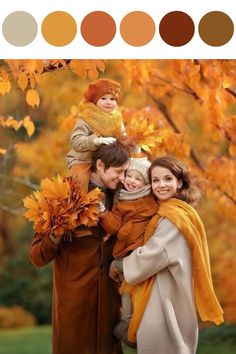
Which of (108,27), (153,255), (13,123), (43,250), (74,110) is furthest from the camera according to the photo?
(13,123)

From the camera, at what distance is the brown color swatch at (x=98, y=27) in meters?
2.95

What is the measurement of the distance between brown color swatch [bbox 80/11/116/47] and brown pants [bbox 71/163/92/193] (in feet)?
1.78

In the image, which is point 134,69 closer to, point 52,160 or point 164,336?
point 52,160

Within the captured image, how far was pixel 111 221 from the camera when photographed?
263cm

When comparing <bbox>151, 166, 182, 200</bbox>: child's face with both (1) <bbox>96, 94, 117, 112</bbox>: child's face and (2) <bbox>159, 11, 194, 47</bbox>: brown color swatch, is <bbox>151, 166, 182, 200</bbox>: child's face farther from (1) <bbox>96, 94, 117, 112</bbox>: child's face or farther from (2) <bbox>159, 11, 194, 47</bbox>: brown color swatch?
(2) <bbox>159, 11, 194, 47</bbox>: brown color swatch

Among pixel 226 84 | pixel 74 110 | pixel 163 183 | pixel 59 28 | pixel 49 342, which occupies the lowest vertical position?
pixel 49 342

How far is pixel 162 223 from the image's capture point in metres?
2.62

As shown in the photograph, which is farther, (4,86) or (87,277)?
(4,86)

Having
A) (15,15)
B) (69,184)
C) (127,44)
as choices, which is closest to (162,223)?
(69,184)

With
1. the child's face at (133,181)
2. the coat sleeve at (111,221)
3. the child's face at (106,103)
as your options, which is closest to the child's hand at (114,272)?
the coat sleeve at (111,221)

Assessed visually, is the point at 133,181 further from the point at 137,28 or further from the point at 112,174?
the point at 137,28

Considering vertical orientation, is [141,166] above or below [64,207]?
above

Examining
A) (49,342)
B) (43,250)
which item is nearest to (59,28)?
(43,250)

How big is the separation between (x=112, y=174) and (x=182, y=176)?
0.78ft
